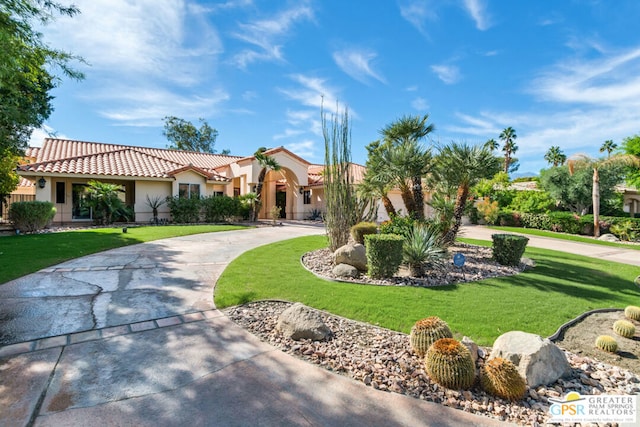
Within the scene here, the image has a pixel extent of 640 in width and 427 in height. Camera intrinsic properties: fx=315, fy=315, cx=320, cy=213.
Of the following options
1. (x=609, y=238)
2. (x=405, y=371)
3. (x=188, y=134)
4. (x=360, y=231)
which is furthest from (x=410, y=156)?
(x=188, y=134)

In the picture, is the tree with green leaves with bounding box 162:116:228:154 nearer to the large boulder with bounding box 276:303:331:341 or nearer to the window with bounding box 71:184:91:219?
the window with bounding box 71:184:91:219

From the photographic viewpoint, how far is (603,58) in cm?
1277

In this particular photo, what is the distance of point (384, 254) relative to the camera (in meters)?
7.89

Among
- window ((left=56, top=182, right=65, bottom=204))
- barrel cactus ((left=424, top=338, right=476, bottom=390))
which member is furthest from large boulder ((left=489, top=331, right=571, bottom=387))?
window ((left=56, top=182, right=65, bottom=204))

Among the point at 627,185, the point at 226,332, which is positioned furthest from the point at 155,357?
the point at 627,185

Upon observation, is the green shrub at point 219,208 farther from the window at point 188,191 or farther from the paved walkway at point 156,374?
the paved walkway at point 156,374

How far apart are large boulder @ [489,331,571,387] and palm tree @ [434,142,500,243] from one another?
267 inches

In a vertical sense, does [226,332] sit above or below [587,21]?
below

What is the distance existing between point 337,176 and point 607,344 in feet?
25.0

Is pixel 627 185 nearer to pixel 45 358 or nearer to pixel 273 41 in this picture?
pixel 273 41

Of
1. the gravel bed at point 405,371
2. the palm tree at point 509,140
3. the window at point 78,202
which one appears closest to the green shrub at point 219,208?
the window at point 78,202

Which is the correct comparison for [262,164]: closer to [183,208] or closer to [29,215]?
[183,208]

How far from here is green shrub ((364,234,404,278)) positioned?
25.8ft

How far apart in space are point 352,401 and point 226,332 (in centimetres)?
240
